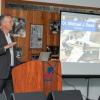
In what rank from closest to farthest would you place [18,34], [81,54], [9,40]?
[9,40], [18,34], [81,54]

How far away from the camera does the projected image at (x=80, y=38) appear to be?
20.6 feet

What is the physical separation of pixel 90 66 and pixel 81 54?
379 millimetres

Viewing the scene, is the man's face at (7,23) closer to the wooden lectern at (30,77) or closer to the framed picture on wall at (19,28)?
the wooden lectern at (30,77)

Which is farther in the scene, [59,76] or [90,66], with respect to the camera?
[90,66]

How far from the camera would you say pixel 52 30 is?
6.33 m

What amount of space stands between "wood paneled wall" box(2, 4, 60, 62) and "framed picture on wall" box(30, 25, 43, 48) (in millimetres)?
70

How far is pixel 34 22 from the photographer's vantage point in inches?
242

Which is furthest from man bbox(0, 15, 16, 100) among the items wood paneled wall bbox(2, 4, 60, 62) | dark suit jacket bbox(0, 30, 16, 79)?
wood paneled wall bbox(2, 4, 60, 62)

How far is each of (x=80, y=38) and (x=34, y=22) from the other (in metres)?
1.02

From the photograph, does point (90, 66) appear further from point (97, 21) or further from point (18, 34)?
point (18, 34)

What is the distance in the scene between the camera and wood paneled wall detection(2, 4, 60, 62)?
6008 millimetres

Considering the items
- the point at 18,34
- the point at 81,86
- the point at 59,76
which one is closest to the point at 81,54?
the point at 81,86

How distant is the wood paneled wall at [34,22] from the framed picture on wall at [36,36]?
0.07 m

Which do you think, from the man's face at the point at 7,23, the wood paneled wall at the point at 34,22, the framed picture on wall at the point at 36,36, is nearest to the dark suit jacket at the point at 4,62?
the man's face at the point at 7,23
